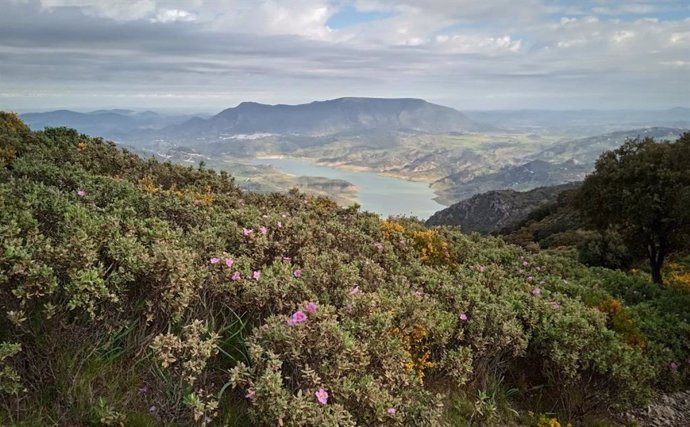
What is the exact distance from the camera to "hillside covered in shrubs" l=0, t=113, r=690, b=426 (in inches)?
129

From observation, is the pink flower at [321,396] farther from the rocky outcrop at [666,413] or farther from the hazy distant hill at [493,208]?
the hazy distant hill at [493,208]

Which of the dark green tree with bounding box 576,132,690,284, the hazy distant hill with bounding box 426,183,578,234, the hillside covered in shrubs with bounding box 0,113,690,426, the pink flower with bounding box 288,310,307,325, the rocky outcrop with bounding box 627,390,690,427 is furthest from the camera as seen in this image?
the hazy distant hill with bounding box 426,183,578,234

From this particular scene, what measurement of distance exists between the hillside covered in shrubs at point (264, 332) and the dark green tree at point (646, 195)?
875cm

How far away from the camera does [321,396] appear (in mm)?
3377

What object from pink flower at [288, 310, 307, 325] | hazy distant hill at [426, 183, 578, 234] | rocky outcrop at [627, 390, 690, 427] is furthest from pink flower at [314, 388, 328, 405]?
hazy distant hill at [426, 183, 578, 234]

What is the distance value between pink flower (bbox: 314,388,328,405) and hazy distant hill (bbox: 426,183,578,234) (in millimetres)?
111100

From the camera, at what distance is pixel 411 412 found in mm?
3990

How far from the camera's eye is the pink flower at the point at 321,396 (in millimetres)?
3356

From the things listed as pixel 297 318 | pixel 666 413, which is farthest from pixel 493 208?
pixel 297 318

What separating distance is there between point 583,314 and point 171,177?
32.5 ft

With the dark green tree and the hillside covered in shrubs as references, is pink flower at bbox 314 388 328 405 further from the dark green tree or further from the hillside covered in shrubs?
the dark green tree

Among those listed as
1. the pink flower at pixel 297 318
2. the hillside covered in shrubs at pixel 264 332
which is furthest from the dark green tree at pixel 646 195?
the pink flower at pixel 297 318

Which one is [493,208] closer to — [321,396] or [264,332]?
[264,332]

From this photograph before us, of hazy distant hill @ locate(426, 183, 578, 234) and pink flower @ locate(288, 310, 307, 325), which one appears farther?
hazy distant hill @ locate(426, 183, 578, 234)
